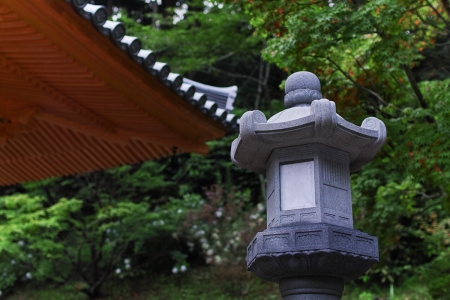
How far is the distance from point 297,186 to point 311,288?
1.93 ft

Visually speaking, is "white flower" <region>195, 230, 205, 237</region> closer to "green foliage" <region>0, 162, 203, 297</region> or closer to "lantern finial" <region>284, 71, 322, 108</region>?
"green foliage" <region>0, 162, 203, 297</region>

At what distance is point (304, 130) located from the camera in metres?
2.94

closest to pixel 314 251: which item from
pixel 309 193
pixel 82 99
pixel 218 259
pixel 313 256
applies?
pixel 313 256

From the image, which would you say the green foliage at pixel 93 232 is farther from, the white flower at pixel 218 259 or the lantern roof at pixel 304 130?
the lantern roof at pixel 304 130

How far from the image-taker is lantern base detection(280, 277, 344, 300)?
2906 millimetres

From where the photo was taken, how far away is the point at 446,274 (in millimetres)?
6258

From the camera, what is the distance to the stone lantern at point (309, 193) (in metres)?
2.84

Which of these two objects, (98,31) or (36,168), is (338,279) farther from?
(36,168)

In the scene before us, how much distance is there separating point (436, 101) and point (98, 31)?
11.5 ft

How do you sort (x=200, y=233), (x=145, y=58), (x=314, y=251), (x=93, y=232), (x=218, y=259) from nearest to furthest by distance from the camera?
(x=314, y=251) < (x=145, y=58) < (x=218, y=259) < (x=93, y=232) < (x=200, y=233)

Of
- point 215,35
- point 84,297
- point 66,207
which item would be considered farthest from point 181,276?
point 215,35

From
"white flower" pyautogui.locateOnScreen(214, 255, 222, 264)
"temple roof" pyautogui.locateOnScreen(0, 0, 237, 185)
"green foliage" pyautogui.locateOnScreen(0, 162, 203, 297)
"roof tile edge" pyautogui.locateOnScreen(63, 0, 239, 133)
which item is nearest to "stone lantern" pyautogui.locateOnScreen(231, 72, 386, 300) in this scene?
"roof tile edge" pyautogui.locateOnScreen(63, 0, 239, 133)

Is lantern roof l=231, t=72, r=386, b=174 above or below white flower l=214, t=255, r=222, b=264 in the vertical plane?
below

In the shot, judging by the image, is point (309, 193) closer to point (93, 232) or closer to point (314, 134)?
point (314, 134)
